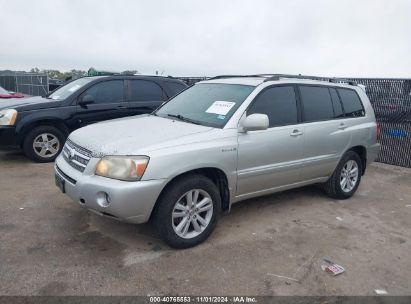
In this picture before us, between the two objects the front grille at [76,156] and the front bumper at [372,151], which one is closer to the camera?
the front grille at [76,156]

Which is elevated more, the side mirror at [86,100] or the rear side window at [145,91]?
the rear side window at [145,91]

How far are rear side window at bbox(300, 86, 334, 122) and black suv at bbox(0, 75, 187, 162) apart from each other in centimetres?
362

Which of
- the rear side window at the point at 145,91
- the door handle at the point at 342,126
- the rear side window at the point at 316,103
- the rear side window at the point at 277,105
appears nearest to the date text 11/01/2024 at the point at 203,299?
the rear side window at the point at 277,105

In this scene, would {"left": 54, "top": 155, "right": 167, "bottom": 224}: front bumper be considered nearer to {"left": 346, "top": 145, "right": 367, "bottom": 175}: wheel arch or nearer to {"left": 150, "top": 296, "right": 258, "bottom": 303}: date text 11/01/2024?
{"left": 150, "top": 296, "right": 258, "bottom": 303}: date text 11/01/2024

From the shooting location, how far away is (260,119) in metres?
3.81

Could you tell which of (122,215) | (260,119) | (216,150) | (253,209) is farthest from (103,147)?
(253,209)

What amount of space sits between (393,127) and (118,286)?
265 inches

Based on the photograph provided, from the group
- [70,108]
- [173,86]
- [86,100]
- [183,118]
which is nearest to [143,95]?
[173,86]

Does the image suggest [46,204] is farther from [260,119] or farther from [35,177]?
[260,119]

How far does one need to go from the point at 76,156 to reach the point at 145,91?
13.3 feet

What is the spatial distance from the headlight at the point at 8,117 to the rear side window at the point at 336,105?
5.16 metres

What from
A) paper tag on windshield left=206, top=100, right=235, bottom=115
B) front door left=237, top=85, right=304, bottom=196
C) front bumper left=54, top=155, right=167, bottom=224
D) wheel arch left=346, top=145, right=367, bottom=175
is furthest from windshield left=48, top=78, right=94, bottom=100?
wheel arch left=346, top=145, right=367, bottom=175

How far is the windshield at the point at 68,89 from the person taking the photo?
7102 millimetres

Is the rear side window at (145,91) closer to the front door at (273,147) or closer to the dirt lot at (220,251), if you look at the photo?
the dirt lot at (220,251)
